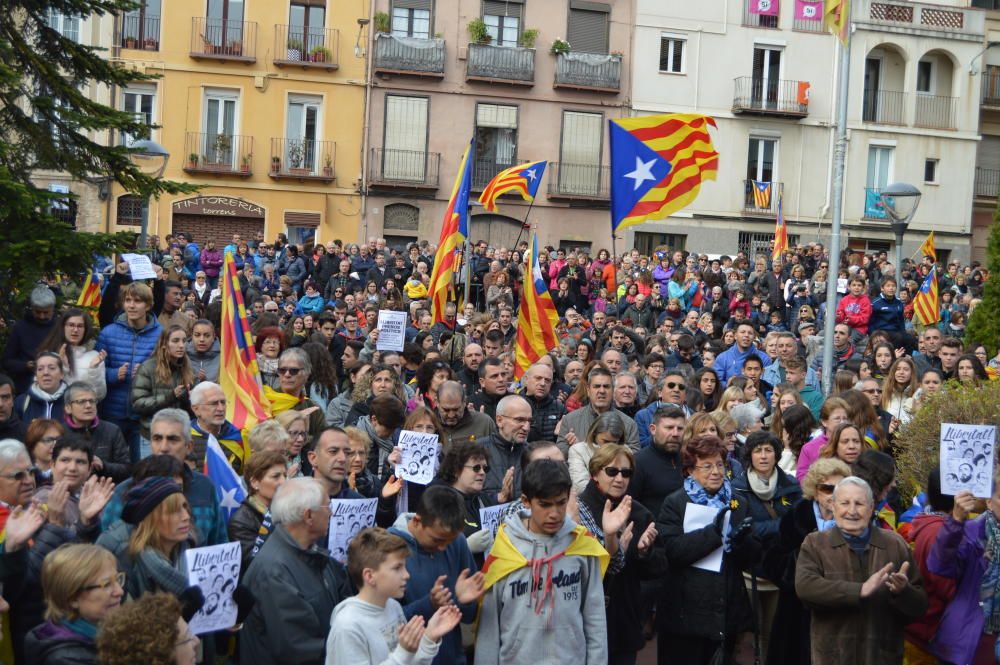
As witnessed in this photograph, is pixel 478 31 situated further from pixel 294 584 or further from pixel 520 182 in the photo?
pixel 294 584

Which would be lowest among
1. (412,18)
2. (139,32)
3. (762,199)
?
(762,199)

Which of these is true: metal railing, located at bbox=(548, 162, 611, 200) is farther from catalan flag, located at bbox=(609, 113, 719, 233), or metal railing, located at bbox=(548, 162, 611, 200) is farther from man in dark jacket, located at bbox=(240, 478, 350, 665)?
man in dark jacket, located at bbox=(240, 478, 350, 665)

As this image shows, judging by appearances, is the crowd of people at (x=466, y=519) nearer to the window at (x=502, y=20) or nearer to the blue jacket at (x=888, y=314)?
the blue jacket at (x=888, y=314)

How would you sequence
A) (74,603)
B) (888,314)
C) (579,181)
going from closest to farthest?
(74,603)
(888,314)
(579,181)

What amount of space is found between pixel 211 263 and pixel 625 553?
18.1 meters

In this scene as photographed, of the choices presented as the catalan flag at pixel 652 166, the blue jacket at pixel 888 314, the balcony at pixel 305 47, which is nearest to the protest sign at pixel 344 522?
the catalan flag at pixel 652 166

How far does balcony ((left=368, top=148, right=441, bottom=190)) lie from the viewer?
34562mm

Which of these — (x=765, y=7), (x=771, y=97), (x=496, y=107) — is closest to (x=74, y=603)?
(x=496, y=107)

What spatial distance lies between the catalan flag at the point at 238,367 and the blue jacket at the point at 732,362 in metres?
5.78

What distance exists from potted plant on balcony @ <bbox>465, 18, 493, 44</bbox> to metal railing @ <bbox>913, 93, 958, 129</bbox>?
13.3m

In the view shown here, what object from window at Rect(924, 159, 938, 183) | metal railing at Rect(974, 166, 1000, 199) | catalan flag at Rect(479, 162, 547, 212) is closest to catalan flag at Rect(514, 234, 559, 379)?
catalan flag at Rect(479, 162, 547, 212)

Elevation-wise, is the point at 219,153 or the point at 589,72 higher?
the point at 589,72

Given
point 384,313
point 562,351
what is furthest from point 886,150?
point 384,313

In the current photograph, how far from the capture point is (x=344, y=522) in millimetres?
6359
